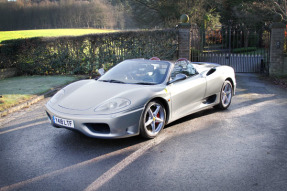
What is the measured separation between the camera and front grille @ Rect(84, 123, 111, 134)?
14.3 feet

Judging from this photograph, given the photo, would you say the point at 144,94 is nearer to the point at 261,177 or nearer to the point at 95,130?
the point at 95,130

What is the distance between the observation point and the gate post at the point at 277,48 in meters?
12.9

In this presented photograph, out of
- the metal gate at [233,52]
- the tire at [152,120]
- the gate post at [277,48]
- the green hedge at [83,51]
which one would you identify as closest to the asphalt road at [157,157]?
the tire at [152,120]

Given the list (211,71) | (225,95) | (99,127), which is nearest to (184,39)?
(225,95)

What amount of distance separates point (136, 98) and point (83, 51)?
10705 mm

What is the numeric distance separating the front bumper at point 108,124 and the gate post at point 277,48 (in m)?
10.5

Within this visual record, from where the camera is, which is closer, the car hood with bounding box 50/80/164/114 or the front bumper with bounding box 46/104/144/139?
the front bumper with bounding box 46/104/144/139

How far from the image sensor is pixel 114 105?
449 centimetres

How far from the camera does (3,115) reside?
22.3 ft

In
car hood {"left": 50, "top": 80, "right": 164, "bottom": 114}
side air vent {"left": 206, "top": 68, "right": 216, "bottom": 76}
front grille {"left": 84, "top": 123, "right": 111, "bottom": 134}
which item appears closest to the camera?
front grille {"left": 84, "top": 123, "right": 111, "bottom": 134}

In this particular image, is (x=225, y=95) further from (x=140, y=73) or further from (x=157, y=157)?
(x=157, y=157)

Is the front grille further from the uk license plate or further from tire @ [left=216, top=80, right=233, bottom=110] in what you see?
tire @ [left=216, top=80, right=233, bottom=110]

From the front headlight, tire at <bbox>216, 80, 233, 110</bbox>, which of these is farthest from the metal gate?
the front headlight

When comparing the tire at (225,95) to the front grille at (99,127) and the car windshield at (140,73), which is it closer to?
the car windshield at (140,73)
